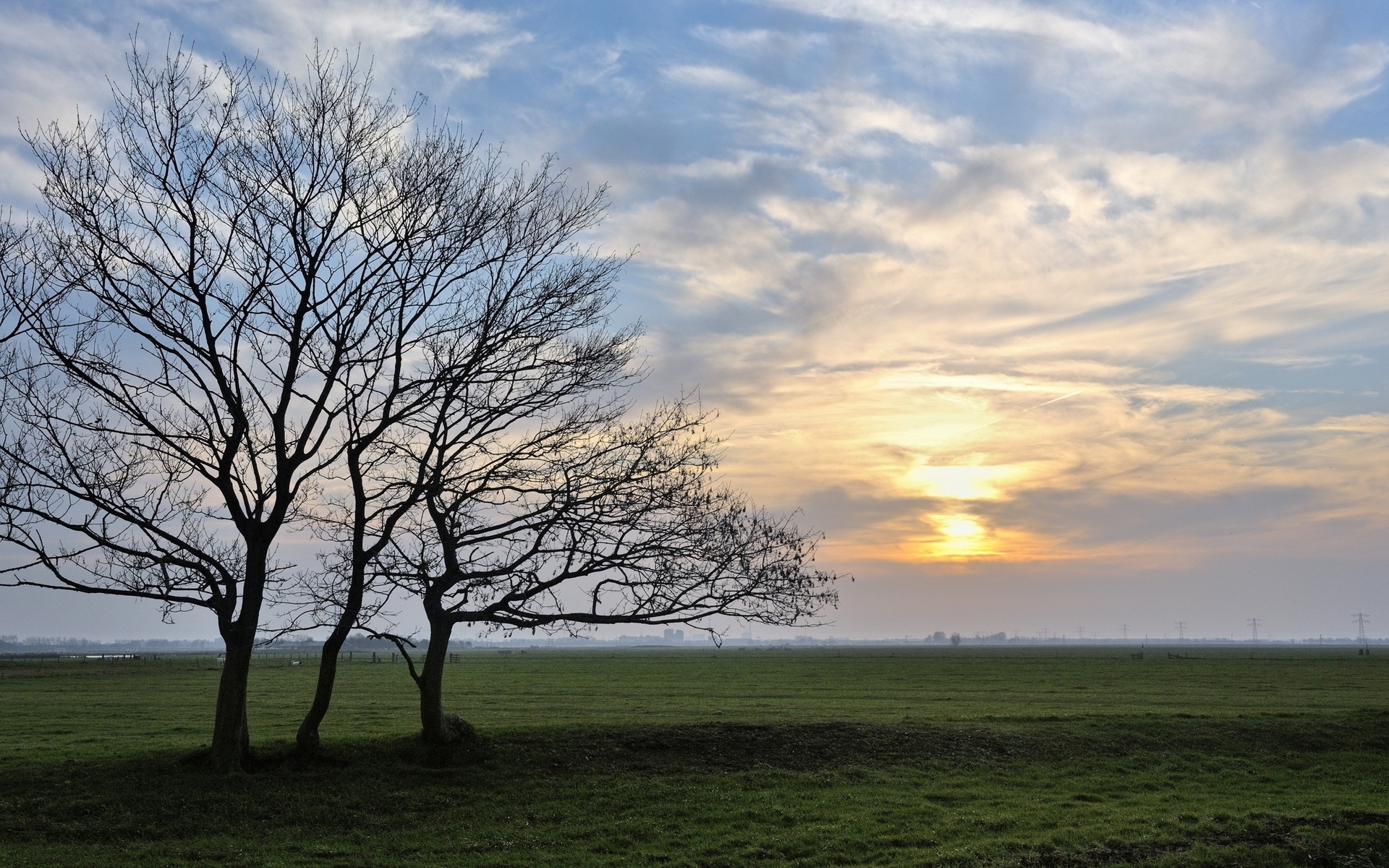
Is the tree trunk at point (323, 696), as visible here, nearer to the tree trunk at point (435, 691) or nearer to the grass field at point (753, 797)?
the grass field at point (753, 797)

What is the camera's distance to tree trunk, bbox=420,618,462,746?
66.7 ft

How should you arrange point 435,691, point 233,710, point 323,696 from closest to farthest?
point 233,710 < point 323,696 < point 435,691

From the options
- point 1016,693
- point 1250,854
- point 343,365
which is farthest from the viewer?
point 1016,693

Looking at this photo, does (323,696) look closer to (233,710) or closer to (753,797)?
(233,710)

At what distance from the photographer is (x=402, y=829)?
1606 centimetres

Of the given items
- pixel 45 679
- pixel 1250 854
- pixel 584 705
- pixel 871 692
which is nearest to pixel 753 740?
pixel 1250 854

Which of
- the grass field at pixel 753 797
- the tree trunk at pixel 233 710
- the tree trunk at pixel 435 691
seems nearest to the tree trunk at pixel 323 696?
the grass field at pixel 753 797

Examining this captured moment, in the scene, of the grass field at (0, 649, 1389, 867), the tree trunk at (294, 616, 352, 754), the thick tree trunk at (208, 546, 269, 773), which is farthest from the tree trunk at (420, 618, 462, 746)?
the thick tree trunk at (208, 546, 269, 773)

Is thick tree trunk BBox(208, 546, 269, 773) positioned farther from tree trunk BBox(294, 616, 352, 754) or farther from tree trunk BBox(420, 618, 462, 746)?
tree trunk BBox(420, 618, 462, 746)

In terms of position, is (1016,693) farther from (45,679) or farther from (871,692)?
(45,679)

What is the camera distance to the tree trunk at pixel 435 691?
20.3 metres

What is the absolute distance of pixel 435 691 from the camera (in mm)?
20516

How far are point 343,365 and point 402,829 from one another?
9.12m

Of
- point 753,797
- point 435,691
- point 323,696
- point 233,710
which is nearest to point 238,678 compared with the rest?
point 233,710
